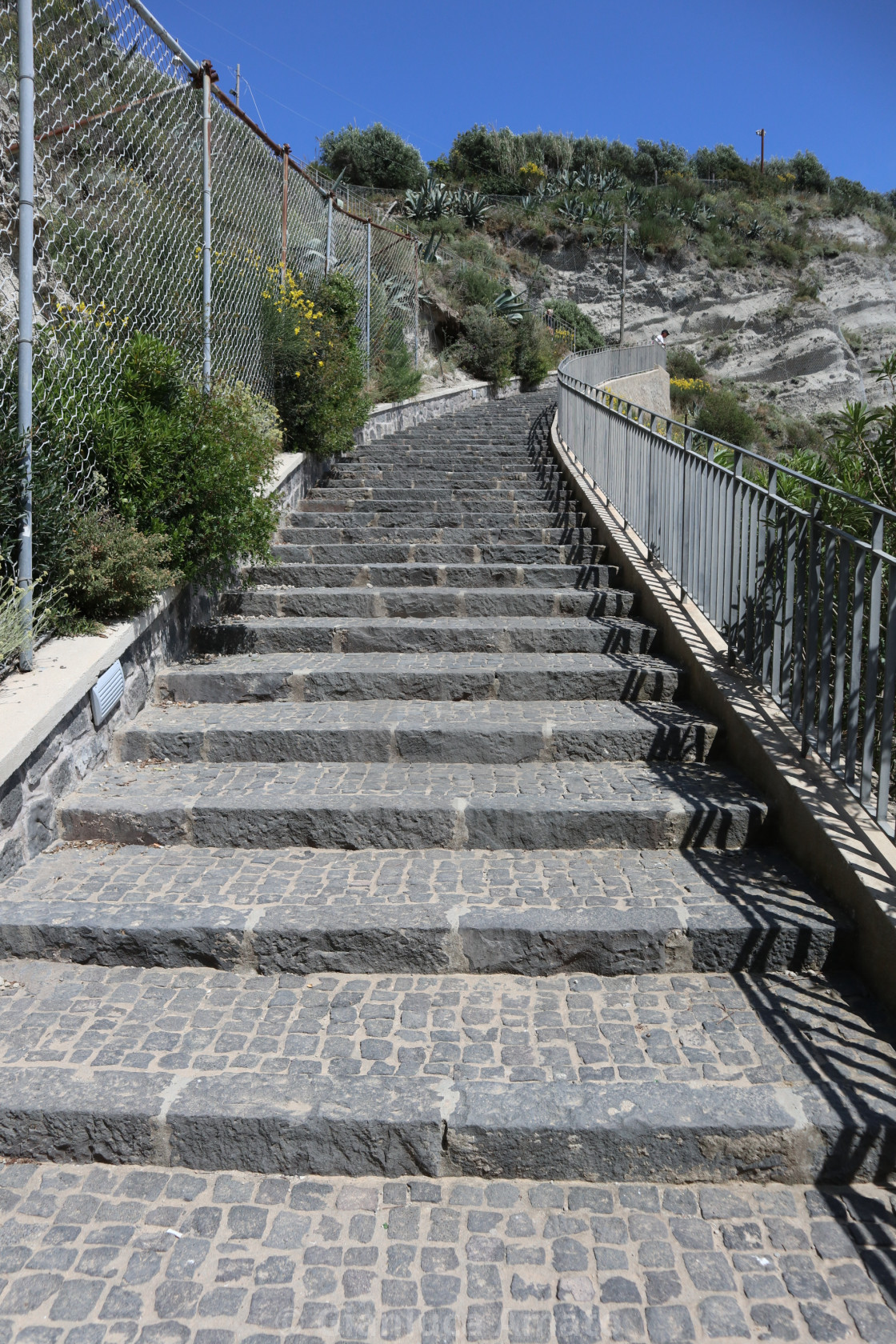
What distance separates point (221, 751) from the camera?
4.48 meters

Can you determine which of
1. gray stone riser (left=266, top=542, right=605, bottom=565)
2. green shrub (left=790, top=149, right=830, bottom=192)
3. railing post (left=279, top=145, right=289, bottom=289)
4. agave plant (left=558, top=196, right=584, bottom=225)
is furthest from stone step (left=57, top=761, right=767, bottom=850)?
green shrub (left=790, top=149, right=830, bottom=192)

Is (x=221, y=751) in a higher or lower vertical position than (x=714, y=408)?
lower

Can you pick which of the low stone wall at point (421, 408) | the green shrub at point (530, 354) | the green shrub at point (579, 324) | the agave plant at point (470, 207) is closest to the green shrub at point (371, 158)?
the agave plant at point (470, 207)

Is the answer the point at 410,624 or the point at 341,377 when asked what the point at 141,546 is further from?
the point at 341,377

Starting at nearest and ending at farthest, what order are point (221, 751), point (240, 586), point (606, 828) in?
1. point (606, 828)
2. point (221, 751)
3. point (240, 586)

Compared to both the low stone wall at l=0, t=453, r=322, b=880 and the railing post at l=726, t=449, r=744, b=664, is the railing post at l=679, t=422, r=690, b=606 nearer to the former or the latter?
the railing post at l=726, t=449, r=744, b=664

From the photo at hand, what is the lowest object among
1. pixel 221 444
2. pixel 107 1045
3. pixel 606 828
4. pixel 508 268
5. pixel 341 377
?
pixel 107 1045

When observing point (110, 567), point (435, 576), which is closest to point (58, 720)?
point (110, 567)

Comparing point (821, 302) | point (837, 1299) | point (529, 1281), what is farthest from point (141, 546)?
point (821, 302)

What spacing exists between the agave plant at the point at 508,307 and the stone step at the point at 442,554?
50.3ft

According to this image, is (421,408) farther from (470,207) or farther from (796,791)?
(470,207)

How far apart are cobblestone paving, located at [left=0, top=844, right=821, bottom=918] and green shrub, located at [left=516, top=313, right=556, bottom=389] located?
19.3 meters

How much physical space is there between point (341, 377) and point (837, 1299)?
8.43 meters

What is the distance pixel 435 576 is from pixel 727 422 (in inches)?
1033
